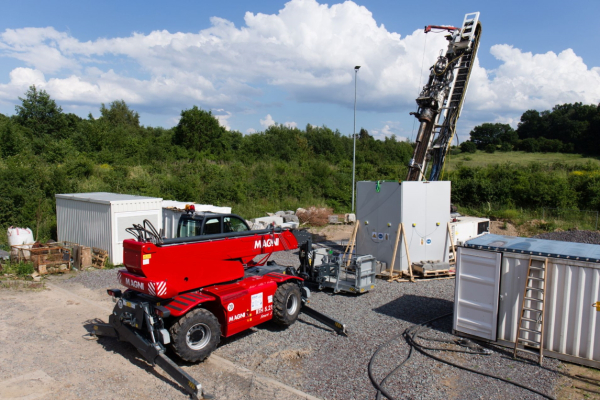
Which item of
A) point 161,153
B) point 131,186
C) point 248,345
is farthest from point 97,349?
point 161,153

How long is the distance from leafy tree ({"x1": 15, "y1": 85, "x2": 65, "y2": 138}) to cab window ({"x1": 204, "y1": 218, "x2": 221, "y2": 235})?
34.5m

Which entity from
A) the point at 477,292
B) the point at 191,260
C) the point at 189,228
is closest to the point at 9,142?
the point at 189,228

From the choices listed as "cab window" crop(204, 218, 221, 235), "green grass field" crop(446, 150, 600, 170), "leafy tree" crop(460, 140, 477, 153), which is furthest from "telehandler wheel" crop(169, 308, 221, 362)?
"leafy tree" crop(460, 140, 477, 153)

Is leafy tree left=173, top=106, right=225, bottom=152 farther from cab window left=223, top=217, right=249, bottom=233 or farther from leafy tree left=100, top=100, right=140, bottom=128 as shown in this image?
cab window left=223, top=217, right=249, bottom=233

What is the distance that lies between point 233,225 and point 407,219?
6987mm

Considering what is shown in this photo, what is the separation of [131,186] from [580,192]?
2890 cm

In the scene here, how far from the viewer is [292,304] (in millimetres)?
9398

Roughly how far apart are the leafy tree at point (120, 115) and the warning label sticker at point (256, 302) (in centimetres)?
4860

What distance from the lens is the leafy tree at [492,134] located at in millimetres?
60097

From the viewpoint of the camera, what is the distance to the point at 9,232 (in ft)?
54.9

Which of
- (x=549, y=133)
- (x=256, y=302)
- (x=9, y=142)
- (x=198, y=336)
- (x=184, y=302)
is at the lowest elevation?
(x=198, y=336)

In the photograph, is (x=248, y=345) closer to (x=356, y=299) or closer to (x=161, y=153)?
(x=356, y=299)

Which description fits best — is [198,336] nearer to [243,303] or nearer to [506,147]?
[243,303]

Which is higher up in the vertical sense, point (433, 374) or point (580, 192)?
point (580, 192)
